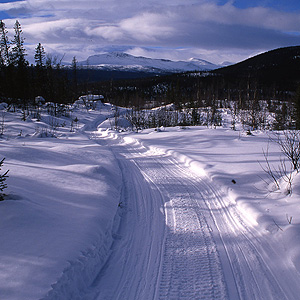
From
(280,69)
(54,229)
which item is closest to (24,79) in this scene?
(54,229)

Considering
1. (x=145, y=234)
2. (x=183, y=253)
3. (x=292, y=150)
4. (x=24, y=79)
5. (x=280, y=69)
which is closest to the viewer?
(x=183, y=253)

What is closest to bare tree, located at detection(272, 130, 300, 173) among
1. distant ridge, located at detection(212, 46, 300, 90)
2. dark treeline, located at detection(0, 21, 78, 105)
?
dark treeline, located at detection(0, 21, 78, 105)

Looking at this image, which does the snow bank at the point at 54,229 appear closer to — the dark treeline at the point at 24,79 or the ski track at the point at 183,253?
the ski track at the point at 183,253

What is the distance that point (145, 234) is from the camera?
344cm

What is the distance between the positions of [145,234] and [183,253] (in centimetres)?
71

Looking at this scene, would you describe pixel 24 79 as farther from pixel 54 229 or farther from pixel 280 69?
pixel 280 69

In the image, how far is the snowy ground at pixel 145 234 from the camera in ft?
7.75

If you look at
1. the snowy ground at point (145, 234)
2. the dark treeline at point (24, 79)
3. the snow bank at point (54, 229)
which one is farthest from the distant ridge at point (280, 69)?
the snow bank at point (54, 229)

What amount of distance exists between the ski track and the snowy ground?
0.04 ft

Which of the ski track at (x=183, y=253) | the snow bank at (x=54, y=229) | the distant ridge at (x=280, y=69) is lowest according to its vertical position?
the ski track at (x=183, y=253)

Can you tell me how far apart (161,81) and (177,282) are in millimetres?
91968

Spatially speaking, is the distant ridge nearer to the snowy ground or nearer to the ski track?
the snowy ground

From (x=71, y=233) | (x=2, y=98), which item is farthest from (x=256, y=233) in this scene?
(x=2, y=98)

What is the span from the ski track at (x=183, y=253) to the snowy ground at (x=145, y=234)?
13 mm
